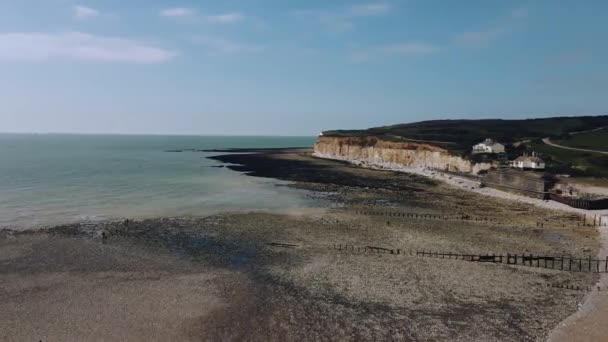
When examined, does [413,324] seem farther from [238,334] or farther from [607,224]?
[607,224]

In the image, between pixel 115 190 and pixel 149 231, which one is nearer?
pixel 149 231

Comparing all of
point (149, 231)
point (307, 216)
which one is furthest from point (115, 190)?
point (307, 216)

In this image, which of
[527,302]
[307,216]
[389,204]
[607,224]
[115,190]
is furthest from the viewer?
[115,190]

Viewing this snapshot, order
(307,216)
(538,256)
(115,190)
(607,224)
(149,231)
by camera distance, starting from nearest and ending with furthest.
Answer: (538,256)
(149,231)
(607,224)
(307,216)
(115,190)

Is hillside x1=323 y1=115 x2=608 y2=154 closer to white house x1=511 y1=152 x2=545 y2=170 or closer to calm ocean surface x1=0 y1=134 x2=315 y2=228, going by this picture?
white house x1=511 y1=152 x2=545 y2=170

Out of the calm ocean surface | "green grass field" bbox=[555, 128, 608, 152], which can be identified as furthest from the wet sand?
"green grass field" bbox=[555, 128, 608, 152]
